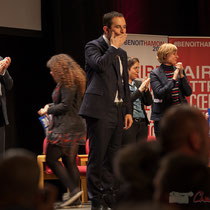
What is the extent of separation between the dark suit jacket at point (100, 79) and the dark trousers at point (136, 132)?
145 centimetres

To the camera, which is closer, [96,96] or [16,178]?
[16,178]

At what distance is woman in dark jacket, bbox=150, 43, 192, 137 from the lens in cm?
416

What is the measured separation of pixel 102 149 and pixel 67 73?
95 centimetres

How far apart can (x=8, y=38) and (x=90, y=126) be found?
3.35 meters

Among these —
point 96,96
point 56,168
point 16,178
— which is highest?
point 96,96

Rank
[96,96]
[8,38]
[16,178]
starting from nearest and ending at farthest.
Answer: [16,178] < [96,96] < [8,38]

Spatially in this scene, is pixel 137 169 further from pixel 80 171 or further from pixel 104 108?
pixel 80 171

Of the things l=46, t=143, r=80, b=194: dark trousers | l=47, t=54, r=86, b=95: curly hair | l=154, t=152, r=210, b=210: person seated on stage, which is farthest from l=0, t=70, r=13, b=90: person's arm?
l=154, t=152, r=210, b=210: person seated on stage

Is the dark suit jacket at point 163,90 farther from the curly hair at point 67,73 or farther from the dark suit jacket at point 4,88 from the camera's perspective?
the dark suit jacket at point 4,88

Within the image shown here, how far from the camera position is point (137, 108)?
4992 mm

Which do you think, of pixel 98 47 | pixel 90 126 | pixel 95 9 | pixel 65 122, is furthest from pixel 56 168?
pixel 95 9

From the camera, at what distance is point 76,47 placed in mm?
6320

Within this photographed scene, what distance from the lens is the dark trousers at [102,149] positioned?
3279 mm

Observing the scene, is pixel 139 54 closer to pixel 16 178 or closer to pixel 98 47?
pixel 98 47
